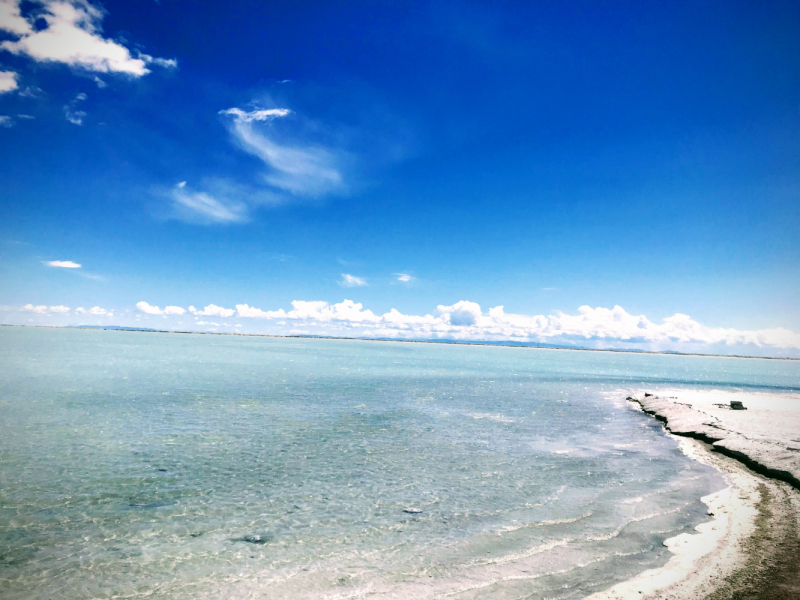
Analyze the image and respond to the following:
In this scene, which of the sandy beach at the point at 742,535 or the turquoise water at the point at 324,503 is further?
the turquoise water at the point at 324,503

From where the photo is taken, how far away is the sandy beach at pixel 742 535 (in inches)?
408

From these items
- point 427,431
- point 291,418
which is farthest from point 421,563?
point 291,418

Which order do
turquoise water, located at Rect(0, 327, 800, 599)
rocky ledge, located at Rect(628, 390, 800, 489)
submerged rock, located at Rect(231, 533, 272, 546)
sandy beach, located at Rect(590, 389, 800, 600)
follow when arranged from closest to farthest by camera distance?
sandy beach, located at Rect(590, 389, 800, 600)
turquoise water, located at Rect(0, 327, 800, 599)
submerged rock, located at Rect(231, 533, 272, 546)
rocky ledge, located at Rect(628, 390, 800, 489)

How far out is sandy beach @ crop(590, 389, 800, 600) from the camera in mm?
10375

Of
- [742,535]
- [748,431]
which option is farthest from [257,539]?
[748,431]

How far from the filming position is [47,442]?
23.3 metres

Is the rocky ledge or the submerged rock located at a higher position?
the rocky ledge

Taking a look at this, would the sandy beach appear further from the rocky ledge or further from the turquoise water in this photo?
the turquoise water

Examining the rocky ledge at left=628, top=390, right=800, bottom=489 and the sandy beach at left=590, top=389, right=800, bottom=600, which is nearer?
the sandy beach at left=590, top=389, right=800, bottom=600

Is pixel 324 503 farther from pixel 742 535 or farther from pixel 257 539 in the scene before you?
pixel 742 535

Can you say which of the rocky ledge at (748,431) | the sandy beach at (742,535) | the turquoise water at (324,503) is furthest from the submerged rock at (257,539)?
the rocky ledge at (748,431)

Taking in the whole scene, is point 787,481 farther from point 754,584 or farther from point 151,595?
point 151,595

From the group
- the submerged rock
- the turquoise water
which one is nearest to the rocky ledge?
the turquoise water

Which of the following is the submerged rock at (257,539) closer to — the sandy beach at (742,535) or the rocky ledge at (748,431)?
the sandy beach at (742,535)
